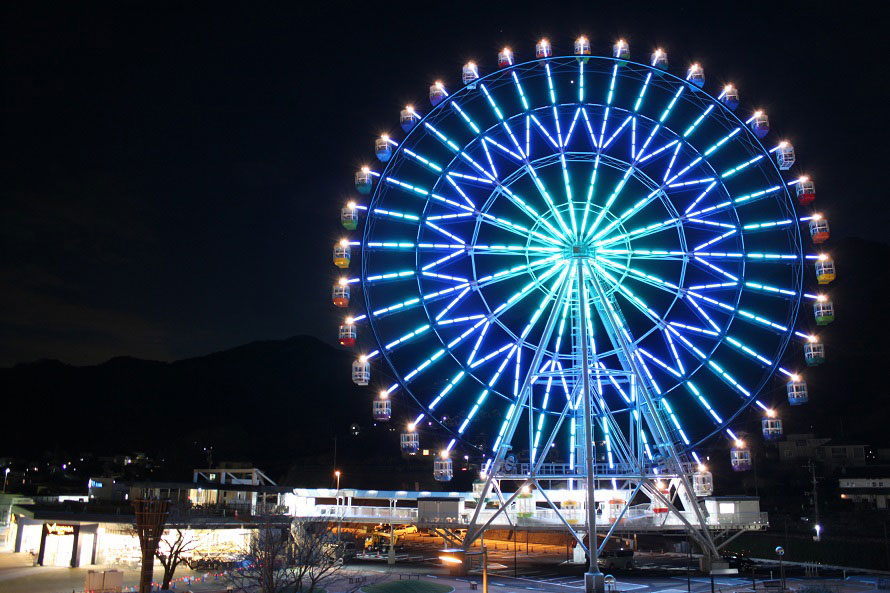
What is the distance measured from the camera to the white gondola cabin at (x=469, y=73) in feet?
130

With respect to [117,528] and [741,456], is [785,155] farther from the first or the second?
[117,528]

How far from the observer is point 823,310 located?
3553 cm

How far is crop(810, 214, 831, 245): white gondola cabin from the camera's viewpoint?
3666cm

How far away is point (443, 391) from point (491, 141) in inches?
514

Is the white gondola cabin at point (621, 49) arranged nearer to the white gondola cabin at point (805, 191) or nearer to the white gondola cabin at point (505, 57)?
the white gondola cabin at point (505, 57)

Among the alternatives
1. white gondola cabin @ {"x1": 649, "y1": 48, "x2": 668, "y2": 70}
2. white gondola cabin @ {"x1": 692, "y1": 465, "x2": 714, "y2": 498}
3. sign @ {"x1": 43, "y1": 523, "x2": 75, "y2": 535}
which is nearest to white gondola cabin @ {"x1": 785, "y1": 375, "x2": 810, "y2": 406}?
white gondola cabin @ {"x1": 692, "y1": 465, "x2": 714, "y2": 498}

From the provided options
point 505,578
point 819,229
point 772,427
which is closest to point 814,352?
point 772,427

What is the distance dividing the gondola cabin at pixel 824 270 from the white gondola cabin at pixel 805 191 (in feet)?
10.1

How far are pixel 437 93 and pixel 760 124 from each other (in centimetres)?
1670

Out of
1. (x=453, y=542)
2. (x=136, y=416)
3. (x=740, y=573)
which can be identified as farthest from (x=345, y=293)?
(x=136, y=416)

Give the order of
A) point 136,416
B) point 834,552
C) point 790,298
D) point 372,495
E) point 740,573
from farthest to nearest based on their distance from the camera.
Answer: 1. point 136,416
2. point 372,495
3. point 834,552
4. point 740,573
5. point 790,298

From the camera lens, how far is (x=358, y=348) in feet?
124

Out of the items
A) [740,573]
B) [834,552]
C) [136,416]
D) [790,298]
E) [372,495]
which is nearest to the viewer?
[790,298]

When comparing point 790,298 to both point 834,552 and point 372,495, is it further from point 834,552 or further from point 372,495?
point 372,495
